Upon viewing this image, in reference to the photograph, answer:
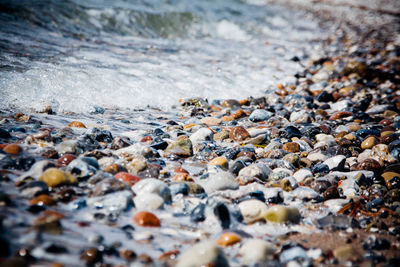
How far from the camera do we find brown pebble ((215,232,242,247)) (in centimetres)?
152

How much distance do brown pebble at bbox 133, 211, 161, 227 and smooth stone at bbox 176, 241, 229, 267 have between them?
1.14 ft

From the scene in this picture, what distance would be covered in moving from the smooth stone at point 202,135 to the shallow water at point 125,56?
1.28 m

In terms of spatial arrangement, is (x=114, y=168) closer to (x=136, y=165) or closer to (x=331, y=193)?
(x=136, y=165)

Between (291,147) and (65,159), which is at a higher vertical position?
(291,147)

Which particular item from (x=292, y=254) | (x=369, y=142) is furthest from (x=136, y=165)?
(x=369, y=142)

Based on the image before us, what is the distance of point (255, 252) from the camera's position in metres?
1.41

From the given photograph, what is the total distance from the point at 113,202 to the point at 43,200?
386mm

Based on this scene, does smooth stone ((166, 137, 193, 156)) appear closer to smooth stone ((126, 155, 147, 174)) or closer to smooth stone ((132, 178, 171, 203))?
smooth stone ((126, 155, 147, 174))

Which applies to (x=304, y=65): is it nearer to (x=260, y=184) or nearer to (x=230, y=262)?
(x=260, y=184)

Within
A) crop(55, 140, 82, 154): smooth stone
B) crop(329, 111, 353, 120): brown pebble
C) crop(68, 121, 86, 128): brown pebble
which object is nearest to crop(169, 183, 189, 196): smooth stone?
crop(55, 140, 82, 154): smooth stone

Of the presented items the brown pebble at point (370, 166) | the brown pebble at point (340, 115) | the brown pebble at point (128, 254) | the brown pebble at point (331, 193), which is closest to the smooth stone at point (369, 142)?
the brown pebble at point (370, 166)

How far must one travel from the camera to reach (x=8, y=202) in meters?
1.48

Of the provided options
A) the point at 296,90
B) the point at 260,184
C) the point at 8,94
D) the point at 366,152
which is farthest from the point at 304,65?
the point at 8,94

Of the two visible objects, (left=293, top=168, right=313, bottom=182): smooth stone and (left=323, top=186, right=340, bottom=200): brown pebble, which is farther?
(left=293, top=168, right=313, bottom=182): smooth stone
